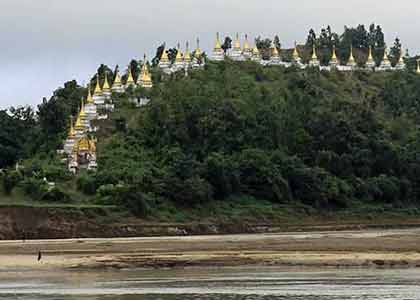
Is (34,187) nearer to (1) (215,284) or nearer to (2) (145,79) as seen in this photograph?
(2) (145,79)

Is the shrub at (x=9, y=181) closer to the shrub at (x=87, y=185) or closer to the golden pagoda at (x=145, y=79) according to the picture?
the shrub at (x=87, y=185)

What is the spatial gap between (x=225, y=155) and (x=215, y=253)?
47.8 m

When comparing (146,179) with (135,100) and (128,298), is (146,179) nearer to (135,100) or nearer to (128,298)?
(135,100)

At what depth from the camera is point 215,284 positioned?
159 feet

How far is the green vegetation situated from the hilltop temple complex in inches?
63.8

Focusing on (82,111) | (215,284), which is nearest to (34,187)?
(82,111)

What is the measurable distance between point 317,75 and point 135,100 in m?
31.7

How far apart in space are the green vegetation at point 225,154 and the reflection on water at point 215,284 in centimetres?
3799

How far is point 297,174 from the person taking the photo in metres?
106

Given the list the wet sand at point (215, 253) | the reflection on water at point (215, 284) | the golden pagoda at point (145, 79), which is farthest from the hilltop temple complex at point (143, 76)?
the reflection on water at point (215, 284)

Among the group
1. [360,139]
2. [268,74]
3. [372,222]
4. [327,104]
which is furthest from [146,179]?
[268,74]

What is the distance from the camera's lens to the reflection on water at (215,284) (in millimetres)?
44156

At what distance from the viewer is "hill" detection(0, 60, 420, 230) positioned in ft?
315

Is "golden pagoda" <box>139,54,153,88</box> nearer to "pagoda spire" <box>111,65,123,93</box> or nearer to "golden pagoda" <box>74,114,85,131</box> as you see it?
"pagoda spire" <box>111,65,123,93</box>
